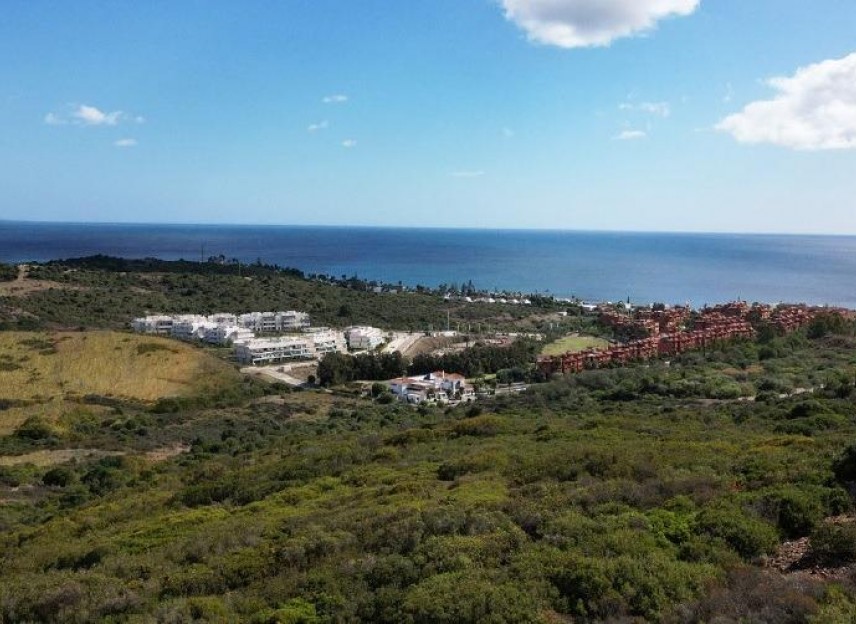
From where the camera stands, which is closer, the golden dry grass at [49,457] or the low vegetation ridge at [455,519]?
the low vegetation ridge at [455,519]

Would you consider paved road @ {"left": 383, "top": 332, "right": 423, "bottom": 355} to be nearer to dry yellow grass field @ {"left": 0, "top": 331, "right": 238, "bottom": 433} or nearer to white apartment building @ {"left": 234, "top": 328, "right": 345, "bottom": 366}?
white apartment building @ {"left": 234, "top": 328, "right": 345, "bottom": 366}

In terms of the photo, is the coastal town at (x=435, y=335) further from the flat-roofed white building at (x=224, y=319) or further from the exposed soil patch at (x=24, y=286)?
the exposed soil patch at (x=24, y=286)

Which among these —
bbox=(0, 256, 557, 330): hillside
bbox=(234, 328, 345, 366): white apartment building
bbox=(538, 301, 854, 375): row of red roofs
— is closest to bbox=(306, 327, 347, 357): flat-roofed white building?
bbox=(234, 328, 345, 366): white apartment building

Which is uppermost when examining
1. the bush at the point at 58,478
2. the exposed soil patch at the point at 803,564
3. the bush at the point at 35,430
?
the exposed soil patch at the point at 803,564

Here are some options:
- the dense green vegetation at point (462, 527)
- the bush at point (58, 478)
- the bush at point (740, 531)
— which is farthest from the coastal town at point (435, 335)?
the bush at point (740, 531)

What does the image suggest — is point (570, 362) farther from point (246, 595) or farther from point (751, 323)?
point (246, 595)

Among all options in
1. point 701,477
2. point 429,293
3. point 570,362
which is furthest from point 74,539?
point 429,293
